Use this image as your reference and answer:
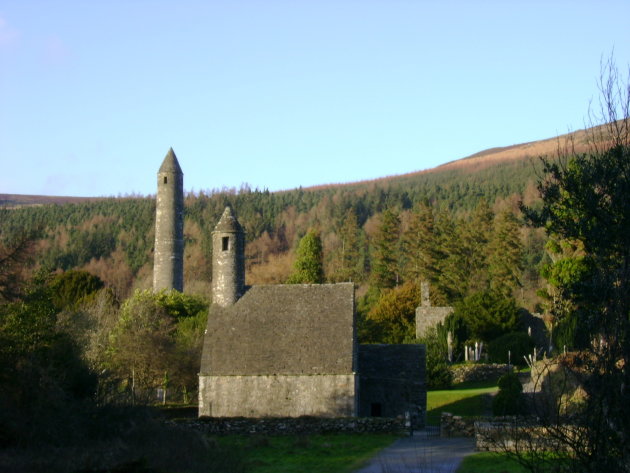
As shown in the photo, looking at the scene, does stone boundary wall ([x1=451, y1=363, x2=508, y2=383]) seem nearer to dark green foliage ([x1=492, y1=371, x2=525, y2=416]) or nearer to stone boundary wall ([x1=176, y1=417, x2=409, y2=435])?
dark green foliage ([x1=492, y1=371, x2=525, y2=416])

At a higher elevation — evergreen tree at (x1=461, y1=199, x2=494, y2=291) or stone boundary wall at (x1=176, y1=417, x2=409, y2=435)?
evergreen tree at (x1=461, y1=199, x2=494, y2=291)

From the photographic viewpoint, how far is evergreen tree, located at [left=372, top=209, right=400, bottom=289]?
7288 centimetres

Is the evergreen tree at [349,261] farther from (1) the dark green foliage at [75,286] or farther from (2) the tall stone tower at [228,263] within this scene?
(2) the tall stone tower at [228,263]

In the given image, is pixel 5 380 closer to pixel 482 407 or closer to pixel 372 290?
pixel 482 407

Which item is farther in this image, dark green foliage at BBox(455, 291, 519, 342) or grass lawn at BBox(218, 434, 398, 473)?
dark green foliage at BBox(455, 291, 519, 342)

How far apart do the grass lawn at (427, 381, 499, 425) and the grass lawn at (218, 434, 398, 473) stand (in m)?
8.28

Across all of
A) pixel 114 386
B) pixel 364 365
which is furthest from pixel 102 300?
pixel 114 386

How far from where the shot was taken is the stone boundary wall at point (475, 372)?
4462 cm

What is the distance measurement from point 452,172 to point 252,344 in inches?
6080

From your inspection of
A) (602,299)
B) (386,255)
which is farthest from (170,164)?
(602,299)

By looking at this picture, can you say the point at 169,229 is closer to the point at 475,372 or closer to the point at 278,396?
the point at 475,372

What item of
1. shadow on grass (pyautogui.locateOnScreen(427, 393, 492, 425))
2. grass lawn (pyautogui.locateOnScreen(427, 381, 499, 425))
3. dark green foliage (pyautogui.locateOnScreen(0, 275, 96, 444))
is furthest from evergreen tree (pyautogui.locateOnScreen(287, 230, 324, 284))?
dark green foliage (pyautogui.locateOnScreen(0, 275, 96, 444))

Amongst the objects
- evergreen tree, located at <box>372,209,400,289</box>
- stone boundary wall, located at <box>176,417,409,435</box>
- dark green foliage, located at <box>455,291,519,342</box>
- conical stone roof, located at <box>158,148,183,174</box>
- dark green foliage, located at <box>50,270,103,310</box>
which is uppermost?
conical stone roof, located at <box>158,148,183,174</box>

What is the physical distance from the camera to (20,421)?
828 inches
